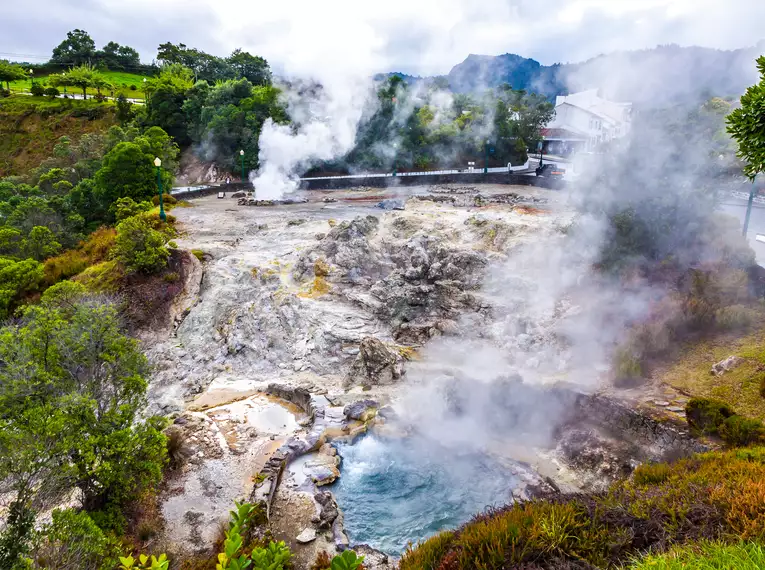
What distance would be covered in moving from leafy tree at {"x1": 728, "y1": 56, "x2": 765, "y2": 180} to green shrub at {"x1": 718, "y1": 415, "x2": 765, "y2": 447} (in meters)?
4.52

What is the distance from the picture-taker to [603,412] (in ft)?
36.0

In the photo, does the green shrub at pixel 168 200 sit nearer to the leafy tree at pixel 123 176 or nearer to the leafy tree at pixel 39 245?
the leafy tree at pixel 123 176

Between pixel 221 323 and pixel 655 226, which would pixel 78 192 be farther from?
pixel 655 226

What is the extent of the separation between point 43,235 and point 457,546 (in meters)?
20.8

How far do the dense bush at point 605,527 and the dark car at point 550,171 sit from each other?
28.2m

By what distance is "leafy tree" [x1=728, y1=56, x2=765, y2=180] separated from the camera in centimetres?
820

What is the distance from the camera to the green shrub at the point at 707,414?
30.9 ft

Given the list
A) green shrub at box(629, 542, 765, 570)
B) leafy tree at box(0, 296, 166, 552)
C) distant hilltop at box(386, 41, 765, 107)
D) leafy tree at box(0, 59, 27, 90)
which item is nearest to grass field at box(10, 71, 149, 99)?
leafy tree at box(0, 59, 27, 90)

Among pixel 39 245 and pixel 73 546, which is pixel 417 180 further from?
pixel 73 546

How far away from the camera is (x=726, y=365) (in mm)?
11523

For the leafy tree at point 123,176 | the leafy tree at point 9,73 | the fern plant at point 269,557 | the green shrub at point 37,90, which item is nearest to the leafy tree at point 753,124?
the fern plant at point 269,557

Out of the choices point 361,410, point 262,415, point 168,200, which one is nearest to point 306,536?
point 361,410

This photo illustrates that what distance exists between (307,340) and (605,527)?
10482 millimetres

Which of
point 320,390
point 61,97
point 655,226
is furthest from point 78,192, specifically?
point 61,97
